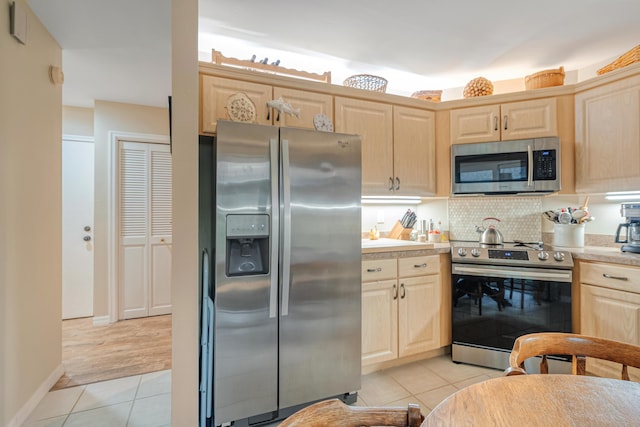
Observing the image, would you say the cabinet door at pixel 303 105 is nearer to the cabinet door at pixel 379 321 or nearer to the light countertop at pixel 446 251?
the light countertop at pixel 446 251

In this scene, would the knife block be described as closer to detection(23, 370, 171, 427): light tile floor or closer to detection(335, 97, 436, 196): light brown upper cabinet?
detection(335, 97, 436, 196): light brown upper cabinet

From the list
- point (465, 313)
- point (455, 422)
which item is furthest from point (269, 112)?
point (465, 313)

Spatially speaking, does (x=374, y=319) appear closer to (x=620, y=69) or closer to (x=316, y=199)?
(x=316, y=199)

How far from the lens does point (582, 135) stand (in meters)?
2.39

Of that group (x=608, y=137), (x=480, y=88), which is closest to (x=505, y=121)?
(x=480, y=88)

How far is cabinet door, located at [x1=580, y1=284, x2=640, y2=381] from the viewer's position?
1940mm

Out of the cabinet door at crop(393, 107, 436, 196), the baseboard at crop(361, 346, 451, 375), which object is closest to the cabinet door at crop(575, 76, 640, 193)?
Result: the cabinet door at crop(393, 107, 436, 196)

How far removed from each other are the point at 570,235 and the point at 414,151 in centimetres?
139

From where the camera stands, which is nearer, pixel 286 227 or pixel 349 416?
pixel 349 416

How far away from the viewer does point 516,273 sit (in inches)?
91.4

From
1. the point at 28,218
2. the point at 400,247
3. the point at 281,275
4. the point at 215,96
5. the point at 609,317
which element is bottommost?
the point at 609,317

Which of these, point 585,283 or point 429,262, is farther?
point 429,262

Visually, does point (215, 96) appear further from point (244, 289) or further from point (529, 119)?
point (529, 119)

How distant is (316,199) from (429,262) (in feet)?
3.87
